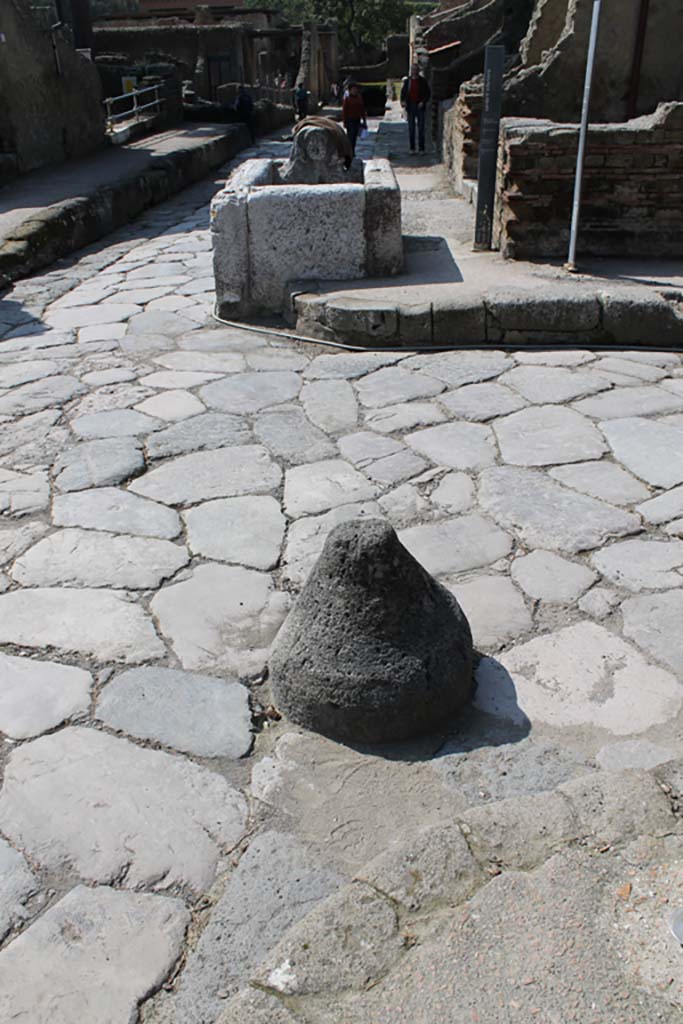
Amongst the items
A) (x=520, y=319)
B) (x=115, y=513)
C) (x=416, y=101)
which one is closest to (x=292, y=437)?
(x=115, y=513)

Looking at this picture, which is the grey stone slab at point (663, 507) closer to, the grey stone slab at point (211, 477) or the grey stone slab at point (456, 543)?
the grey stone slab at point (456, 543)

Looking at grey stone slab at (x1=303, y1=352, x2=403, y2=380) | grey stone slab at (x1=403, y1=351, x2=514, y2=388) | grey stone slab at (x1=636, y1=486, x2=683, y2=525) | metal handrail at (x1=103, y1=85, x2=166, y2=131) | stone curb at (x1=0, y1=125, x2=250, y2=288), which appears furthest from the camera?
metal handrail at (x1=103, y1=85, x2=166, y2=131)

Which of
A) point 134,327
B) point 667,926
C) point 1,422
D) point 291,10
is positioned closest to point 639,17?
point 134,327

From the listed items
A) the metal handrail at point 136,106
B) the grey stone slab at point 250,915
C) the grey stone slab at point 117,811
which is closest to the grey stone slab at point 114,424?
the grey stone slab at point 117,811

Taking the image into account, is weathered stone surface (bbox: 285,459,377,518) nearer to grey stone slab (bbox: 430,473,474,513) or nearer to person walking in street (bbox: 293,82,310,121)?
grey stone slab (bbox: 430,473,474,513)

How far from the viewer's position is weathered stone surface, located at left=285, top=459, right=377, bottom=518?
3809mm

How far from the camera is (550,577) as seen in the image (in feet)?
10.6

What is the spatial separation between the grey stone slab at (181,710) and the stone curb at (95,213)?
6100mm

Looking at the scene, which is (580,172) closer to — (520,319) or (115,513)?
(520,319)

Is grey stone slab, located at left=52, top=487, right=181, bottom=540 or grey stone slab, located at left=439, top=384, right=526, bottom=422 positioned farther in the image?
grey stone slab, located at left=439, top=384, right=526, bottom=422

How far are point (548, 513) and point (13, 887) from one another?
248cm

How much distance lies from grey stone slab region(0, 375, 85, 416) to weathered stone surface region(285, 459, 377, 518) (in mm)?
1798

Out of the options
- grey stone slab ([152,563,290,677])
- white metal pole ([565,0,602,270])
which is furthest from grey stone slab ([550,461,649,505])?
white metal pole ([565,0,602,270])

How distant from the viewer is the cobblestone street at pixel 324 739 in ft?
5.87
